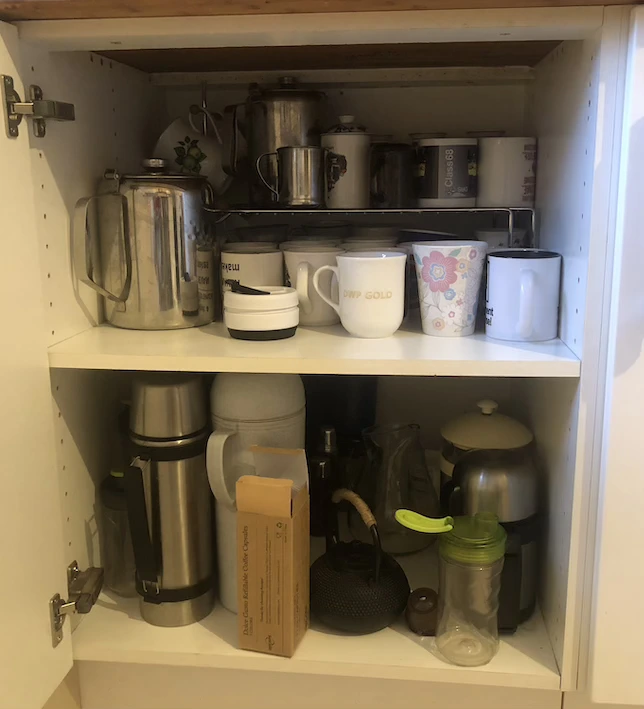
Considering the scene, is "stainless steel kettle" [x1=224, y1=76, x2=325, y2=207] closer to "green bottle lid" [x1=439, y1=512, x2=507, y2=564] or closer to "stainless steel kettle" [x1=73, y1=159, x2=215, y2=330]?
"stainless steel kettle" [x1=73, y1=159, x2=215, y2=330]

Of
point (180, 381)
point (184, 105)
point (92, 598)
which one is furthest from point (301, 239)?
point (92, 598)

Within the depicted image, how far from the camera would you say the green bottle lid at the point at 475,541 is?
0.89 meters

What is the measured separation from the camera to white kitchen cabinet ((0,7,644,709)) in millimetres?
748

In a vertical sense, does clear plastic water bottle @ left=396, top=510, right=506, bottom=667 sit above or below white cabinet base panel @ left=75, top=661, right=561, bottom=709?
above

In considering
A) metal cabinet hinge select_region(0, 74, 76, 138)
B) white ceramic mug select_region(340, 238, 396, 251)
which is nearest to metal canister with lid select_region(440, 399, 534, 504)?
white ceramic mug select_region(340, 238, 396, 251)

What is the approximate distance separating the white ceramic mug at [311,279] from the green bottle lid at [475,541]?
0.33 metres

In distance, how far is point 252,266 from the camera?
0.99 m

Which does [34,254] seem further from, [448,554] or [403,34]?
[448,554]

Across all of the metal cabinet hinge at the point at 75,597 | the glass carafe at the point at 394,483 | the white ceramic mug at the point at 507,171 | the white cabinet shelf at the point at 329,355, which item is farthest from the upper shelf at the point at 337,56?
the metal cabinet hinge at the point at 75,597

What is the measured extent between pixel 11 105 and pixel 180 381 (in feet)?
1.25

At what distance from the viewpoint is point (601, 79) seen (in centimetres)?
73

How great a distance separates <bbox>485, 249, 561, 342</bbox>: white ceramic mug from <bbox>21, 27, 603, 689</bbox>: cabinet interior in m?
0.02

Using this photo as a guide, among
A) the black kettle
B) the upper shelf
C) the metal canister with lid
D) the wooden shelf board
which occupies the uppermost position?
the upper shelf

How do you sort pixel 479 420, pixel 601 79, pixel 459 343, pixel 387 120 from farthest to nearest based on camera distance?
pixel 387 120 < pixel 479 420 < pixel 459 343 < pixel 601 79
